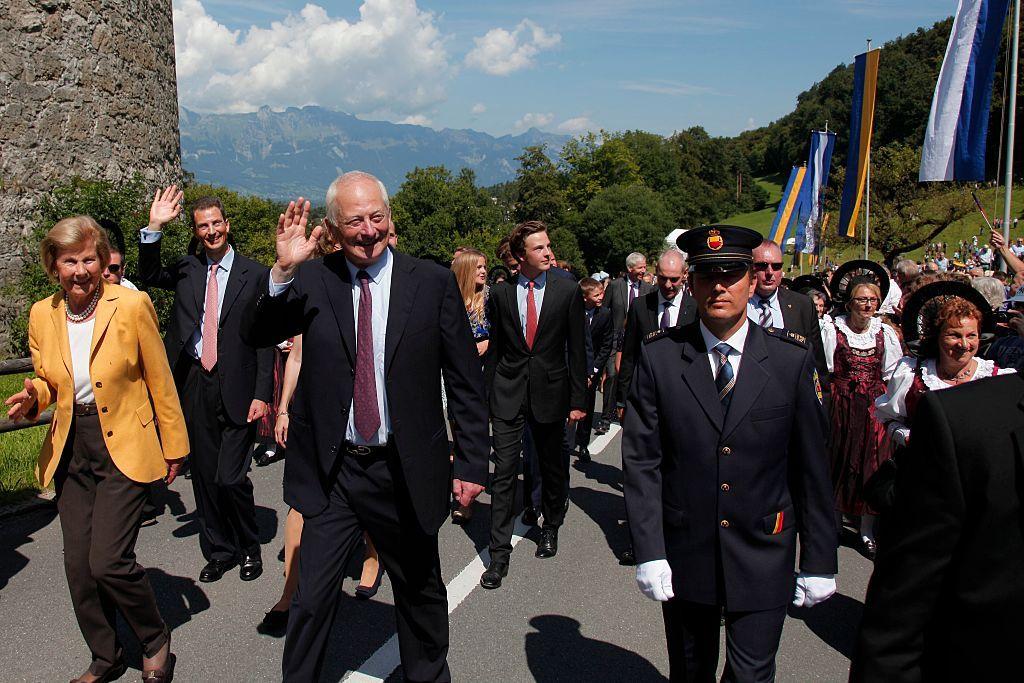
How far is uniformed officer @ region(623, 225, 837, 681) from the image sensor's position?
9.10ft

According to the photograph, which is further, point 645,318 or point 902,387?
point 645,318

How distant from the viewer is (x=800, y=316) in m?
5.34

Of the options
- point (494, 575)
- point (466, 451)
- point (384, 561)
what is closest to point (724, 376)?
point (466, 451)

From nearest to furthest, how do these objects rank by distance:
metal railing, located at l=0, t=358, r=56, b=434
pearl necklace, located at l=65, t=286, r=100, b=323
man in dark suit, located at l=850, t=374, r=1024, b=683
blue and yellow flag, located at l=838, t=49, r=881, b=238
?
man in dark suit, located at l=850, t=374, r=1024, b=683 < pearl necklace, located at l=65, t=286, r=100, b=323 < metal railing, located at l=0, t=358, r=56, b=434 < blue and yellow flag, located at l=838, t=49, r=881, b=238

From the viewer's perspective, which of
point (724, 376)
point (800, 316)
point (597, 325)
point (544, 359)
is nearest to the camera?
point (724, 376)

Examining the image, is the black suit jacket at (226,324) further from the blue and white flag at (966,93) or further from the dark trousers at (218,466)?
the blue and white flag at (966,93)

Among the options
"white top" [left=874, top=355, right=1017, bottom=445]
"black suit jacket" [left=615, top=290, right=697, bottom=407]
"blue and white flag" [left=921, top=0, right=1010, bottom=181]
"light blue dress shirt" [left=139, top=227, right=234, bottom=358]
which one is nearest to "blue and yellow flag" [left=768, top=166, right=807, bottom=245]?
"blue and white flag" [left=921, top=0, right=1010, bottom=181]

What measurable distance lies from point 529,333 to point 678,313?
4.56ft

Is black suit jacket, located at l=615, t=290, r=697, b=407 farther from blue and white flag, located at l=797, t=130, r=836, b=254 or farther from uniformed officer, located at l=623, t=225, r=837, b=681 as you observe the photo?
blue and white flag, located at l=797, t=130, r=836, b=254

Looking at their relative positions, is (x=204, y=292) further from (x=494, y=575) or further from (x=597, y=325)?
(x=597, y=325)

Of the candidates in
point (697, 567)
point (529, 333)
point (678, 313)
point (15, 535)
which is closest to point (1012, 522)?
point (697, 567)

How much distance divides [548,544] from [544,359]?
136 centimetres

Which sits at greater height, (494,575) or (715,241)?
(715,241)

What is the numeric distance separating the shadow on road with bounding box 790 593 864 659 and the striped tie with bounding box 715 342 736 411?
222cm
